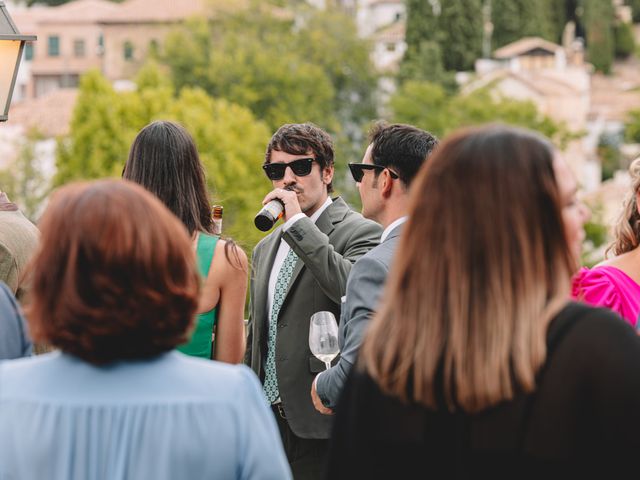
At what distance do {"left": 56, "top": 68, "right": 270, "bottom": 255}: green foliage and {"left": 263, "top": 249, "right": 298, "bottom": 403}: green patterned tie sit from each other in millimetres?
40634

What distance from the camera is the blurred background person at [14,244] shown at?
13.8 feet

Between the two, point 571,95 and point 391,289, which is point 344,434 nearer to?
point 391,289

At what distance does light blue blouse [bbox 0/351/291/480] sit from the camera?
2248 millimetres

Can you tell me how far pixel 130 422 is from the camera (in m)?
2.25

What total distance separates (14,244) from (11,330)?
1316 millimetres

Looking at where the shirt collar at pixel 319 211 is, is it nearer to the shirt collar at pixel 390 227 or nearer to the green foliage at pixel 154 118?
the shirt collar at pixel 390 227

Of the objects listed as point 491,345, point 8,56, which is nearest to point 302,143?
point 8,56

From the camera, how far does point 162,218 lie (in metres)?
2.29

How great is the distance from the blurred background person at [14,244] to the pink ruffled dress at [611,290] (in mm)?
1733

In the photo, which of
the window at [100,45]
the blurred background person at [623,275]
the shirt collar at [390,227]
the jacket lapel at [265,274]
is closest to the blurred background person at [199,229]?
the shirt collar at [390,227]

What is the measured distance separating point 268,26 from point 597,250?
865 inches

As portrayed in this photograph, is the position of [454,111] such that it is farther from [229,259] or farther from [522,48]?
[229,259]

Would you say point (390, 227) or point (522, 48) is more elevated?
point (522, 48)

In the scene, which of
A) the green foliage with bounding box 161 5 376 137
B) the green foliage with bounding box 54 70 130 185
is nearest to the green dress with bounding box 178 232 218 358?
the green foliage with bounding box 54 70 130 185
